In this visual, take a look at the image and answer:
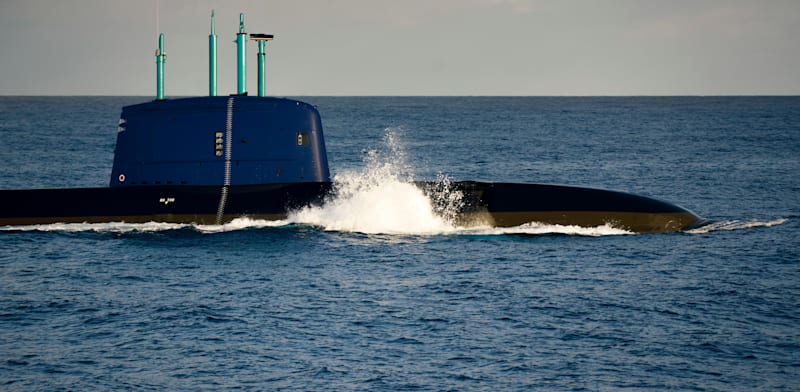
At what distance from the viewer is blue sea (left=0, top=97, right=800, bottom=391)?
74.7 feet

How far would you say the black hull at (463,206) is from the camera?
38.1 meters

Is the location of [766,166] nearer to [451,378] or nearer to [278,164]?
[278,164]

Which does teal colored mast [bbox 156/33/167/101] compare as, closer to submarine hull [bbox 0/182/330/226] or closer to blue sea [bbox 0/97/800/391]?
submarine hull [bbox 0/182/330/226]

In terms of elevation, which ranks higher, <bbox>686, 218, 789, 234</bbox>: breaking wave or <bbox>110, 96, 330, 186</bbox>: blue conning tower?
<bbox>110, 96, 330, 186</bbox>: blue conning tower

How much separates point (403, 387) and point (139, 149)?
20.3 metres

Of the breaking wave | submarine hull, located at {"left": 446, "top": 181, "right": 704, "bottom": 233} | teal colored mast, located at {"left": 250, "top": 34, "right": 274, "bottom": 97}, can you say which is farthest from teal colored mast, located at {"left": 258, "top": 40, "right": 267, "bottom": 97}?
the breaking wave

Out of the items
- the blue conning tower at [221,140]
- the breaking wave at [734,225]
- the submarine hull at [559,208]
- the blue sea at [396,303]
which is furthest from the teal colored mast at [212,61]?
the breaking wave at [734,225]

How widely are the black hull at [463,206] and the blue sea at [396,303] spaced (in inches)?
18.4

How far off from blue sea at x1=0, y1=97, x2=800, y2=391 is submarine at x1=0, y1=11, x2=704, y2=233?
2.16 ft

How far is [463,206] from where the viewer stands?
1519 inches

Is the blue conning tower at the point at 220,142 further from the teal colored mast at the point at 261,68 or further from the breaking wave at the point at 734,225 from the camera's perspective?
the breaking wave at the point at 734,225

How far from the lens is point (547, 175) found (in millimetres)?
68750

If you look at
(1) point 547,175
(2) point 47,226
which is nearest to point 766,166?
(1) point 547,175

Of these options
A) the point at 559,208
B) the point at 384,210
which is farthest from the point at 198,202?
the point at 559,208
